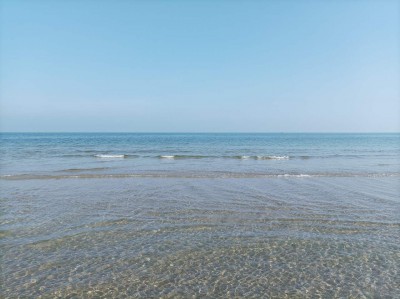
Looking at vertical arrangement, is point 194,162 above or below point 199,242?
below

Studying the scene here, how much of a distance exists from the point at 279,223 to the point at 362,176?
14723 millimetres

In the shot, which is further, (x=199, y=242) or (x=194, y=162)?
(x=194, y=162)

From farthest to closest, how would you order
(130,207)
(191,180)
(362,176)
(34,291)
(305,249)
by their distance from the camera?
(362,176) < (191,180) < (130,207) < (305,249) < (34,291)

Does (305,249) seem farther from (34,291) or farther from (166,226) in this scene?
(34,291)

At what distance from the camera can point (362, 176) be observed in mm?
21125

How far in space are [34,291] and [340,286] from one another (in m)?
6.62

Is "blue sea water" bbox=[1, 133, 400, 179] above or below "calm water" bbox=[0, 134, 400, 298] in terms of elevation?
below

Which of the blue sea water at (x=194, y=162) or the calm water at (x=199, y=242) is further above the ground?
the calm water at (x=199, y=242)

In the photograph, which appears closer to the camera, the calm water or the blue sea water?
the calm water

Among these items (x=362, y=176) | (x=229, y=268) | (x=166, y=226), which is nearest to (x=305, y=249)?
(x=229, y=268)

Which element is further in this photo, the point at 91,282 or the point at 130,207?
the point at 130,207

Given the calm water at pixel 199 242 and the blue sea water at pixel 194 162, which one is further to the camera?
the blue sea water at pixel 194 162

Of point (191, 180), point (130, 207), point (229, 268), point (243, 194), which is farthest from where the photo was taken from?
point (191, 180)

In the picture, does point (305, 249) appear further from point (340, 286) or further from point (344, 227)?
point (344, 227)
